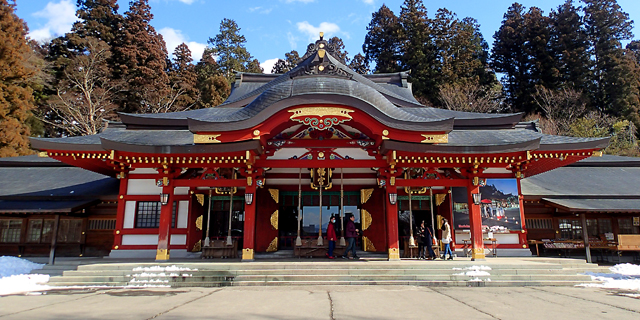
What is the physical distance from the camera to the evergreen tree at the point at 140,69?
33659mm

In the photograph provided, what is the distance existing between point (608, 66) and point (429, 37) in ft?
56.2

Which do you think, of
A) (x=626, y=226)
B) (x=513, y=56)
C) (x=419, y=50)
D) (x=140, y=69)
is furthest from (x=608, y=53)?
(x=140, y=69)

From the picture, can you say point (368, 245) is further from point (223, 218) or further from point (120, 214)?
point (120, 214)

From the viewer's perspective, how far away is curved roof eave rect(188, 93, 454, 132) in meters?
10.4

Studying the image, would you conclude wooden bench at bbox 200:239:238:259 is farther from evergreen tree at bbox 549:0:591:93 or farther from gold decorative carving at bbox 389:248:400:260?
evergreen tree at bbox 549:0:591:93

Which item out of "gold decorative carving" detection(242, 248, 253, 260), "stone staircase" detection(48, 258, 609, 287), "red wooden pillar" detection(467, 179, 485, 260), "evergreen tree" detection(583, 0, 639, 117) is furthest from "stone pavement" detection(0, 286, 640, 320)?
"evergreen tree" detection(583, 0, 639, 117)

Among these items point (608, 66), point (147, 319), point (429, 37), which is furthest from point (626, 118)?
point (147, 319)

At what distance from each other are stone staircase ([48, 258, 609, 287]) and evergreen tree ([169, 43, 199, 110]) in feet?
89.7

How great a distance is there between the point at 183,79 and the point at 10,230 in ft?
88.5

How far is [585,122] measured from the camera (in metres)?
28.4

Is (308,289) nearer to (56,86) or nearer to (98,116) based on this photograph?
(98,116)

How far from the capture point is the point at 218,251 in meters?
12.2

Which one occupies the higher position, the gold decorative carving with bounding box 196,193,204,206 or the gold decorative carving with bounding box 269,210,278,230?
the gold decorative carving with bounding box 196,193,204,206

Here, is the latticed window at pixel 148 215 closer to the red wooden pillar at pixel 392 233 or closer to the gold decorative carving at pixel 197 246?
the gold decorative carving at pixel 197 246
